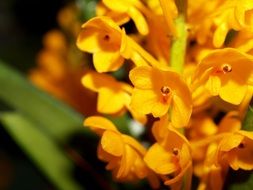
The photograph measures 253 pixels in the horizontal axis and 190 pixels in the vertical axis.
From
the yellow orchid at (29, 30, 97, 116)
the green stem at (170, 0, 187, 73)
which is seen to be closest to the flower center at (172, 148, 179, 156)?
the green stem at (170, 0, 187, 73)

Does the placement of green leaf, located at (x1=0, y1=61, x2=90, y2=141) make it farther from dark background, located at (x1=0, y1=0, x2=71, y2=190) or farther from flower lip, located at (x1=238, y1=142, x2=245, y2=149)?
dark background, located at (x1=0, y1=0, x2=71, y2=190)

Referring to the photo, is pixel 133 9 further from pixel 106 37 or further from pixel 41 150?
pixel 41 150

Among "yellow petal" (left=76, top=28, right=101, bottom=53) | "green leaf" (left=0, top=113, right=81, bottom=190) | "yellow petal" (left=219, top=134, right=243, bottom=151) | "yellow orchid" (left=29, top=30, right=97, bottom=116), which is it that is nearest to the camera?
"yellow petal" (left=219, top=134, right=243, bottom=151)

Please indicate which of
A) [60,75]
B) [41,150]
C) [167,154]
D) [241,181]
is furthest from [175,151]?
[60,75]

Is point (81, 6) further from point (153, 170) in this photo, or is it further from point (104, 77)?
point (153, 170)

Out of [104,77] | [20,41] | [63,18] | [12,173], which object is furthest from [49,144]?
[20,41]

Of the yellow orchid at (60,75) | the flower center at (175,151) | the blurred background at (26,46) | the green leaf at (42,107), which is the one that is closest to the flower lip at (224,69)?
the flower center at (175,151)
